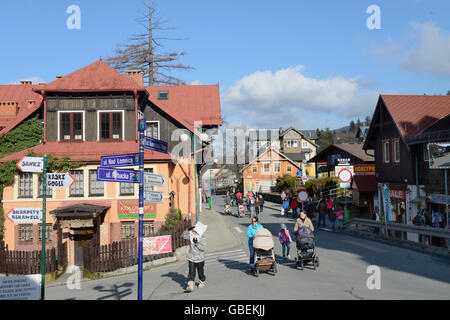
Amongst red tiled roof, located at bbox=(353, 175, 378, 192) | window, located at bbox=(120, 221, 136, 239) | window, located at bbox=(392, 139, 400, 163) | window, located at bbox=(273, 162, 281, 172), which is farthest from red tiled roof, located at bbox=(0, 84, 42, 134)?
window, located at bbox=(273, 162, 281, 172)

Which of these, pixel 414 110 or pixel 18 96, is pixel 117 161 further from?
pixel 18 96

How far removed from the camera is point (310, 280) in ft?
38.5

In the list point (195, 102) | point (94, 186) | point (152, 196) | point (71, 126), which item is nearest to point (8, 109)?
point (71, 126)

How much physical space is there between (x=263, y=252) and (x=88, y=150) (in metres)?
13.7

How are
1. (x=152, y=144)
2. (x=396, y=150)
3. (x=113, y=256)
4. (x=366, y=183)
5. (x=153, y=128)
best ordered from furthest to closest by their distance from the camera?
(x=366, y=183) < (x=396, y=150) < (x=153, y=128) < (x=113, y=256) < (x=152, y=144)

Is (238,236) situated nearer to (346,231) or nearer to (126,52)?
(346,231)

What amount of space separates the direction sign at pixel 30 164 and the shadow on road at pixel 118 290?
4340mm

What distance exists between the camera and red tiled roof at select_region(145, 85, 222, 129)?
3142cm

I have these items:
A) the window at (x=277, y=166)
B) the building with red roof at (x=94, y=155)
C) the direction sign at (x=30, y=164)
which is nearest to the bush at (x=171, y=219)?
the building with red roof at (x=94, y=155)

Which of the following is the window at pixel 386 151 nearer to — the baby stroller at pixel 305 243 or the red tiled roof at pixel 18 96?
the baby stroller at pixel 305 243

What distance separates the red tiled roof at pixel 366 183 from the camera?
3209 cm

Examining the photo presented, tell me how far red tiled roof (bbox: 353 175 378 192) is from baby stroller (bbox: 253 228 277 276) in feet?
71.0

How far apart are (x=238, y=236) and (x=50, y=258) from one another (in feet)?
32.5
